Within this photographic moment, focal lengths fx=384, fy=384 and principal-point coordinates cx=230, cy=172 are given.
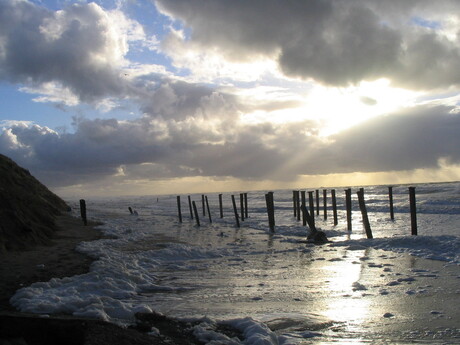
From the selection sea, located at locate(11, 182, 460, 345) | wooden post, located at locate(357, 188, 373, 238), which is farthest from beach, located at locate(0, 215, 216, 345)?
wooden post, located at locate(357, 188, 373, 238)

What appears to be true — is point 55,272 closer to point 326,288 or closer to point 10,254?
point 10,254

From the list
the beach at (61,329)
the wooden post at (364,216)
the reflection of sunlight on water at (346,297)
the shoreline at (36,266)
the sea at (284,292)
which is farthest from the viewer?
the wooden post at (364,216)

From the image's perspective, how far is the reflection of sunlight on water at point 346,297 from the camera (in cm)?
600

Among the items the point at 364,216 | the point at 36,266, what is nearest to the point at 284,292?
the point at 36,266

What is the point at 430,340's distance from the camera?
5020 millimetres

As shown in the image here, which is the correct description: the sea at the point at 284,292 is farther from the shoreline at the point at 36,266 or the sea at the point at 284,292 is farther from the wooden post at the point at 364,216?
the wooden post at the point at 364,216

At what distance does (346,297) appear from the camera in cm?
719

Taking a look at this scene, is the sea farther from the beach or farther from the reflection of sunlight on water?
the beach

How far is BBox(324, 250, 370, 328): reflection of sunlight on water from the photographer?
5996 millimetres

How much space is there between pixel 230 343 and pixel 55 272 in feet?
18.1

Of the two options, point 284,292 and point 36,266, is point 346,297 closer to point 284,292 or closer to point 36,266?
point 284,292

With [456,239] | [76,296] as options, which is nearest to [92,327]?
[76,296]

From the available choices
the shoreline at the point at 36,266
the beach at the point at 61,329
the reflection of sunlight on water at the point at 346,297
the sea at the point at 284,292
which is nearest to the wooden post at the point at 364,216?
the sea at the point at 284,292

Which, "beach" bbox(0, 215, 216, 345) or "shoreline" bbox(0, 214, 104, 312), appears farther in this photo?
"shoreline" bbox(0, 214, 104, 312)
